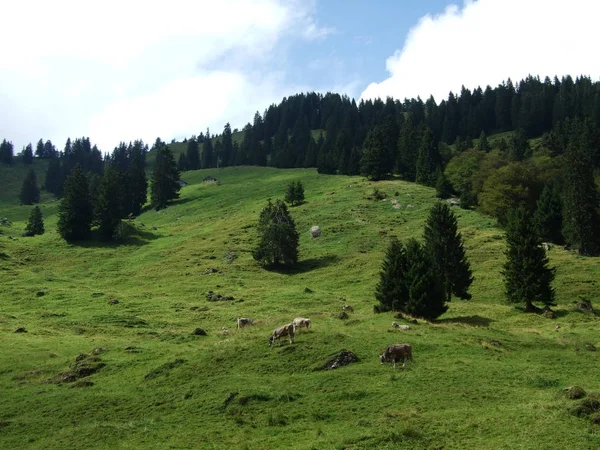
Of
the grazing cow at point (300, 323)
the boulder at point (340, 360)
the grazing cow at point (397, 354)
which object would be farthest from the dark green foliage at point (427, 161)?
the grazing cow at point (397, 354)

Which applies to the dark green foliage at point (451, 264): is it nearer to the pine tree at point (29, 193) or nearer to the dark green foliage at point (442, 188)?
the dark green foliage at point (442, 188)

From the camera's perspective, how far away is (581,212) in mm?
76938

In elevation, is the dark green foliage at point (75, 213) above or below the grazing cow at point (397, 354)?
above

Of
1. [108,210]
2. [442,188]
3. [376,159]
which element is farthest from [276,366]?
[376,159]

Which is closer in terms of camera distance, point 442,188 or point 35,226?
point 35,226

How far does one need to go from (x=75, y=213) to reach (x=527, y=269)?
8053 centimetres

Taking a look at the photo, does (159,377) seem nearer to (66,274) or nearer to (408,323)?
(408,323)

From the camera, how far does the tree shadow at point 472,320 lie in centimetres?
4266

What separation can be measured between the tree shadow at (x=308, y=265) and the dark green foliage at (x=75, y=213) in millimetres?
42377

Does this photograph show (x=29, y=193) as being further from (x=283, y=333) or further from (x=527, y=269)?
(x=283, y=333)

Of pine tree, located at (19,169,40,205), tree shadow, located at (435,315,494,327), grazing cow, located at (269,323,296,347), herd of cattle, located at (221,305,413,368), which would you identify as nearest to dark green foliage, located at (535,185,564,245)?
tree shadow, located at (435,315,494,327)

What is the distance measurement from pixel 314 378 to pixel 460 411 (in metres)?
7.92

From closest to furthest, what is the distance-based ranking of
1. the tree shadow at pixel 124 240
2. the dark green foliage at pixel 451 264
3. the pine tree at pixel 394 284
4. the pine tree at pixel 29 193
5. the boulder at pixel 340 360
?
the boulder at pixel 340 360 < the pine tree at pixel 394 284 < the dark green foliage at pixel 451 264 < the tree shadow at pixel 124 240 < the pine tree at pixel 29 193

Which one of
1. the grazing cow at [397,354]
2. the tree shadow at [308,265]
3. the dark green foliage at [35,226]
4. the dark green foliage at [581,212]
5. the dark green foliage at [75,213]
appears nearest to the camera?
the grazing cow at [397,354]
